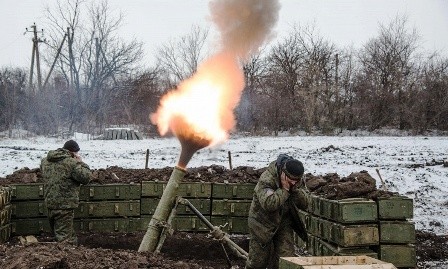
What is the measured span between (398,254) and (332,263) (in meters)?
3.78

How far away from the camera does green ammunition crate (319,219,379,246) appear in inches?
329

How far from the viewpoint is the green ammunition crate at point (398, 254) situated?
28.0 feet

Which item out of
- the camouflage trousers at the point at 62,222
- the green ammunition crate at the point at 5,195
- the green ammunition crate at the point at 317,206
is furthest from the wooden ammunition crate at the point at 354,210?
the green ammunition crate at the point at 5,195

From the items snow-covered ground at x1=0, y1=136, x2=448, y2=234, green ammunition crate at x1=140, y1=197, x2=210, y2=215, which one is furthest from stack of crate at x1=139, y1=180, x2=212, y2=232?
snow-covered ground at x1=0, y1=136, x2=448, y2=234

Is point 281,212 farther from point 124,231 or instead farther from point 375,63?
point 375,63

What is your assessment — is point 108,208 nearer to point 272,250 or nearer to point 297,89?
point 272,250

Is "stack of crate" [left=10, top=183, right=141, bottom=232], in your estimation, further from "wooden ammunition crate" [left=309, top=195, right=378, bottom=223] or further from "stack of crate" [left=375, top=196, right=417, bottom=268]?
"stack of crate" [left=375, top=196, right=417, bottom=268]

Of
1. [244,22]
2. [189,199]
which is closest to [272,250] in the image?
[244,22]

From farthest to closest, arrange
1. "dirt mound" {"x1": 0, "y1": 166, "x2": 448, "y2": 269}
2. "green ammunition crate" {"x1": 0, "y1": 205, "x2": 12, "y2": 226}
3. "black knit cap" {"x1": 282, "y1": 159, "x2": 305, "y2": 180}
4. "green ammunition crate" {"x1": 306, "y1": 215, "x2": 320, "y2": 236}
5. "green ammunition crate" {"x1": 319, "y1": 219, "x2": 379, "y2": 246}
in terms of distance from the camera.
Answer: "green ammunition crate" {"x1": 0, "y1": 205, "x2": 12, "y2": 226}
"green ammunition crate" {"x1": 306, "y1": 215, "x2": 320, "y2": 236}
"green ammunition crate" {"x1": 319, "y1": 219, "x2": 379, "y2": 246}
"black knit cap" {"x1": 282, "y1": 159, "x2": 305, "y2": 180}
"dirt mound" {"x1": 0, "y1": 166, "x2": 448, "y2": 269}

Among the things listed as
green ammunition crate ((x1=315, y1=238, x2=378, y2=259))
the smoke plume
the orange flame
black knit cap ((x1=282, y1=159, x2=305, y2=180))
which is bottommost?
green ammunition crate ((x1=315, y1=238, x2=378, y2=259))

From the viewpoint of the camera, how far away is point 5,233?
34.3 feet

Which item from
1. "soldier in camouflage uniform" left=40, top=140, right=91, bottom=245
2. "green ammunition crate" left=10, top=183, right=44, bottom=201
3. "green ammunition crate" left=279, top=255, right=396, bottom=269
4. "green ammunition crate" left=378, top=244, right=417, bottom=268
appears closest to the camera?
"green ammunition crate" left=279, top=255, right=396, bottom=269

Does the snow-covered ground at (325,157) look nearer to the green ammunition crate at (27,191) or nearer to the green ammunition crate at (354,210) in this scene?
the green ammunition crate at (354,210)

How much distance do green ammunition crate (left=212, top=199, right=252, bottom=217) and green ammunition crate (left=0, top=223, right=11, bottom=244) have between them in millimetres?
4141
